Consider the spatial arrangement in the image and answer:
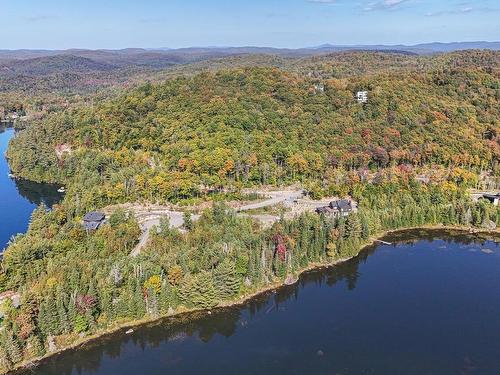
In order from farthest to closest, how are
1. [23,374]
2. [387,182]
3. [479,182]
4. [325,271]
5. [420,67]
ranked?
[420,67] → [479,182] → [387,182] → [325,271] → [23,374]

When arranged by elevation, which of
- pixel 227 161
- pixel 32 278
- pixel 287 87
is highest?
pixel 287 87

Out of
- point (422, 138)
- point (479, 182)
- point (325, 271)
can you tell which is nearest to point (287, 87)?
point (422, 138)

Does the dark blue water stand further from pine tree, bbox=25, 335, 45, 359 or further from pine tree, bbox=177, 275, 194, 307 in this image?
pine tree, bbox=177, 275, 194, 307

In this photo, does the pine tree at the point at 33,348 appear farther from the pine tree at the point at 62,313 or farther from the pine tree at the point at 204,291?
the pine tree at the point at 204,291

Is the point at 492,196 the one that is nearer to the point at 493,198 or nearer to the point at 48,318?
the point at 493,198

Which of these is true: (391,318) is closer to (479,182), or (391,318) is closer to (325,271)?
(325,271)

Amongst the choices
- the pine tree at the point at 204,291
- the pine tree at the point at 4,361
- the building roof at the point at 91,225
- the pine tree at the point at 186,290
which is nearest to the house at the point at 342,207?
the pine tree at the point at 204,291

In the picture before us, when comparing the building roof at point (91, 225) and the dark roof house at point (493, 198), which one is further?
the dark roof house at point (493, 198)

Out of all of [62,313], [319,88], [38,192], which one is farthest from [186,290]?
[319,88]
